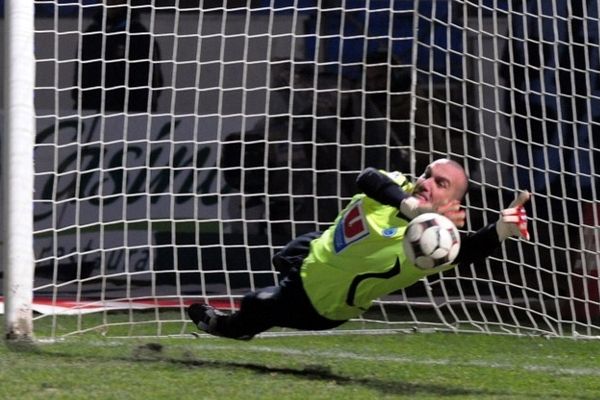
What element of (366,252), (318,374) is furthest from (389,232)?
(318,374)

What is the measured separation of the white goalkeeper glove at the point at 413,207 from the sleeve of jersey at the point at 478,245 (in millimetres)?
312

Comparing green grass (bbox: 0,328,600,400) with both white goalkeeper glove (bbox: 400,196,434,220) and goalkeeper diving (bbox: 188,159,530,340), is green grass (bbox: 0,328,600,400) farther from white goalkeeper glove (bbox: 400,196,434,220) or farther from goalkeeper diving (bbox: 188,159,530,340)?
white goalkeeper glove (bbox: 400,196,434,220)

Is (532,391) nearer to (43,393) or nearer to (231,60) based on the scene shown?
(43,393)

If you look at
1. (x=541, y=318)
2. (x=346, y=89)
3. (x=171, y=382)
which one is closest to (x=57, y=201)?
(x=346, y=89)

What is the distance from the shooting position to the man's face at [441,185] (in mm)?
5289

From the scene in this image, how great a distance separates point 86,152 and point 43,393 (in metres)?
2.92

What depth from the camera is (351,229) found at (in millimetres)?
5395

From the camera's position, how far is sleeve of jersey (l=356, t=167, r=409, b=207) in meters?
5.14

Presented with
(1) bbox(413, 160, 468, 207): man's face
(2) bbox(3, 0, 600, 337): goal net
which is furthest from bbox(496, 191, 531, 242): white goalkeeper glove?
(2) bbox(3, 0, 600, 337): goal net

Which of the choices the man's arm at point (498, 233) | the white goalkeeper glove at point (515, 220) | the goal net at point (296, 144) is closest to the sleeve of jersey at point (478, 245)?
the man's arm at point (498, 233)

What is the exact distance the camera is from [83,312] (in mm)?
7324

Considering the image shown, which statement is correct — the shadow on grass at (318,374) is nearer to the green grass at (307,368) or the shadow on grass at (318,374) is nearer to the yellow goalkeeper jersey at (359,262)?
the green grass at (307,368)

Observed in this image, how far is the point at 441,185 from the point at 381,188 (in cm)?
28

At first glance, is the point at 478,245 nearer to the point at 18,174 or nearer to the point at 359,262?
the point at 359,262
